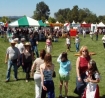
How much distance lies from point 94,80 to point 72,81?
429 cm

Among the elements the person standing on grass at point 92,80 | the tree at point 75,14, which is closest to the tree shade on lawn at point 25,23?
the person standing on grass at point 92,80

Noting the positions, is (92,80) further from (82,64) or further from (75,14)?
(75,14)

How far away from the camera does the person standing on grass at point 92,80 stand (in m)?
6.17

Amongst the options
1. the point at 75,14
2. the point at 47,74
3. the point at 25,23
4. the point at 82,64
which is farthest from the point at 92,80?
the point at 75,14

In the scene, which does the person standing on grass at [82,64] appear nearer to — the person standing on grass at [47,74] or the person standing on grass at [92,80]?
the person standing on grass at [92,80]

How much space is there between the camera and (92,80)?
624 cm

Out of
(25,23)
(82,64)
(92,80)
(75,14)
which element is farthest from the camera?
(75,14)

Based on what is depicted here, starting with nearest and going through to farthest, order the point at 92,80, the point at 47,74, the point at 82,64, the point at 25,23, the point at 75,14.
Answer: the point at 92,80, the point at 47,74, the point at 82,64, the point at 25,23, the point at 75,14

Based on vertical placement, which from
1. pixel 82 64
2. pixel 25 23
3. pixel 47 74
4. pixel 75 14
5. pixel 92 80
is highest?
pixel 75 14

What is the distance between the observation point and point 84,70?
704 cm

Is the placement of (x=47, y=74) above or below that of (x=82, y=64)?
below

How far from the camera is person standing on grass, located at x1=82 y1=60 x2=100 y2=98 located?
6172mm

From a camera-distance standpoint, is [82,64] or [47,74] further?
[82,64]

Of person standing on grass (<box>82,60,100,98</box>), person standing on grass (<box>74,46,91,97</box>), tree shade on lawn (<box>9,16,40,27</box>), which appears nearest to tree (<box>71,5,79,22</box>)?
tree shade on lawn (<box>9,16,40,27</box>)
